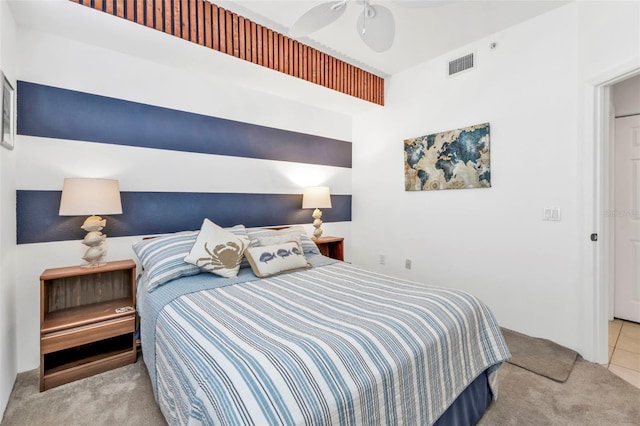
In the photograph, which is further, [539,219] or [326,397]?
[539,219]

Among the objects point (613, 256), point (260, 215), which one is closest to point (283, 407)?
point (260, 215)

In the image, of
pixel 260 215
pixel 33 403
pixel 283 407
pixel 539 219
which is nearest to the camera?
pixel 283 407

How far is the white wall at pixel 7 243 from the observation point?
173cm

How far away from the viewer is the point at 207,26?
7.64ft

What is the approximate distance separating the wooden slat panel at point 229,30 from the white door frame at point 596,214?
9.07 ft

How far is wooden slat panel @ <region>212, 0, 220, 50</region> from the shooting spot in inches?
92.4

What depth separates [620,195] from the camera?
2992 millimetres

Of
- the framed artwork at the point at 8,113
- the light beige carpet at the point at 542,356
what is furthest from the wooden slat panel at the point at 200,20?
the light beige carpet at the point at 542,356

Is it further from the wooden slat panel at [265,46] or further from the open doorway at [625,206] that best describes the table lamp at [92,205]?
the open doorway at [625,206]

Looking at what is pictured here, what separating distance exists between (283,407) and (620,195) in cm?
384

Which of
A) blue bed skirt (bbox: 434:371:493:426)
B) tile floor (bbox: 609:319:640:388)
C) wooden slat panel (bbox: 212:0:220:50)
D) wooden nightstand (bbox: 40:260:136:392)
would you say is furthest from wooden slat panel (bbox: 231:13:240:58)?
tile floor (bbox: 609:319:640:388)

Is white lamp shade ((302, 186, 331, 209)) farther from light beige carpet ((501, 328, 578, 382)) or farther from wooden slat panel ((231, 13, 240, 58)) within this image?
light beige carpet ((501, 328, 578, 382))

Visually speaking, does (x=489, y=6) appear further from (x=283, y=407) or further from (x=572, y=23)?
(x=283, y=407)

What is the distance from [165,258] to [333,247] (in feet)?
6.95
